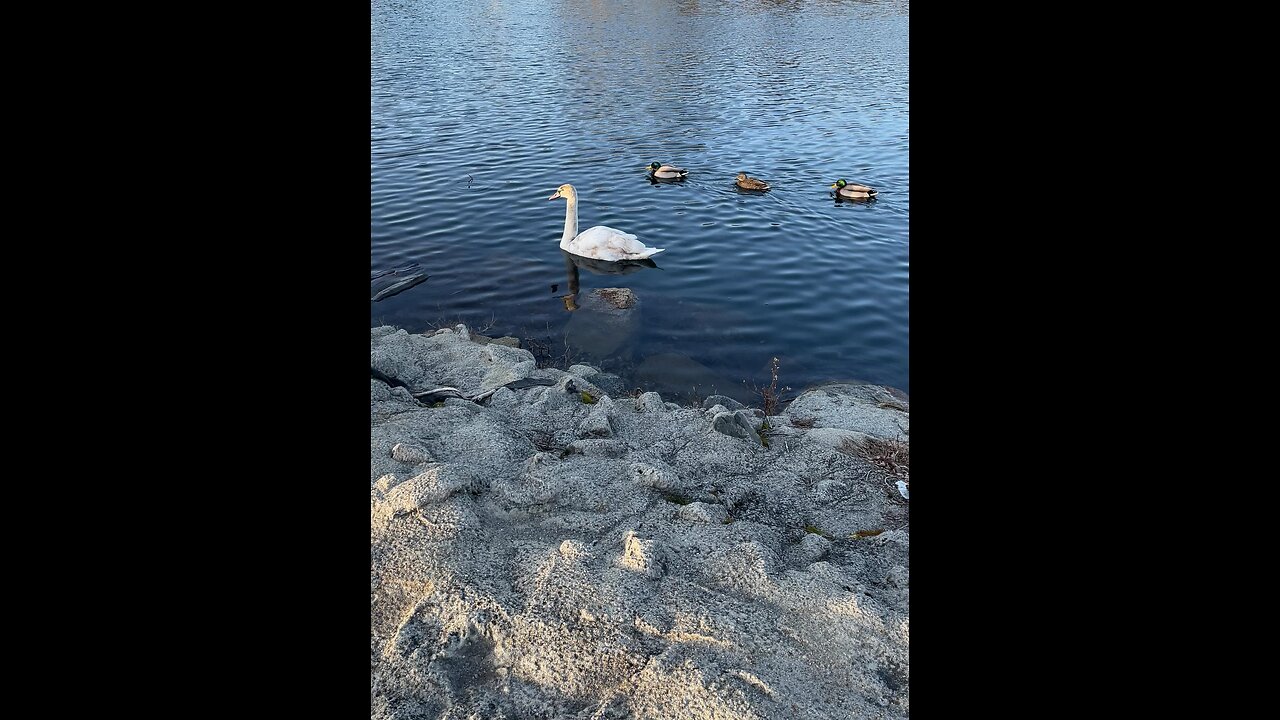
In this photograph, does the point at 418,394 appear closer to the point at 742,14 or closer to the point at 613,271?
the point at 613,271

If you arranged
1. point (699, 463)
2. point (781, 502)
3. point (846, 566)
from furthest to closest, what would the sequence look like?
point (699, 463), point (781, 502), point (846, 566)

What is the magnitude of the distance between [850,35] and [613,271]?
2899cm

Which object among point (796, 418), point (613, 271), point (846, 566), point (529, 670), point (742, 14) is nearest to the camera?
point (529, 670)

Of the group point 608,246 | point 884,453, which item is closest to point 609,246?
point 608,246

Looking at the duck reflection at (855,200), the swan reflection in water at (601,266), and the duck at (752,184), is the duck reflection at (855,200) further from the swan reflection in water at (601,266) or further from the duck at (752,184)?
the swan reflection in water at (601,266)

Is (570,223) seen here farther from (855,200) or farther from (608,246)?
(855,200)

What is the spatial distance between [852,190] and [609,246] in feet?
18.3

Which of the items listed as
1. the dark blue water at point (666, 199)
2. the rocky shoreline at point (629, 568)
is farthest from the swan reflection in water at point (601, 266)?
the rocky shoreline at point (629, 568)

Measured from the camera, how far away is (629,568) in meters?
3.22

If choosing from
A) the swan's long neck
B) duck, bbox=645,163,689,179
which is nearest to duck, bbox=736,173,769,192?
duck, bbox=645,163,689,179

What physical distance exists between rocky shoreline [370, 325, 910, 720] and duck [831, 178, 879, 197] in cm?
1034

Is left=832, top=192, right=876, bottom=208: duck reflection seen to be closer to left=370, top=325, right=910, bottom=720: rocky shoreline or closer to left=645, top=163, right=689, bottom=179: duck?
left=645, top=163, right=689, bottom=179: duck

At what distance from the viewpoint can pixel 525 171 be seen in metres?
16.9

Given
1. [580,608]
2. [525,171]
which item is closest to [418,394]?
[580,608]
